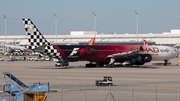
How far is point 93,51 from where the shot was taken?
60188 mm

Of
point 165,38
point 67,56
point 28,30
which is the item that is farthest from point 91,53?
point 165,38

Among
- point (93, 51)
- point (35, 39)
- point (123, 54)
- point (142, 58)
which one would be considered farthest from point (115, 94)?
point (93, 51)

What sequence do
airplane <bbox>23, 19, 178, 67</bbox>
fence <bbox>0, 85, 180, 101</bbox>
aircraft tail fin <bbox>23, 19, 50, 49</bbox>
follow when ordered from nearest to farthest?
1. fence <bbox>0, 85, 180, 101</bbox>
2. aircraft tail fin <bbox>23, 19, 50, 49</bbox>
3. airplane <bbox>23, 19, 178, 67</bbox>

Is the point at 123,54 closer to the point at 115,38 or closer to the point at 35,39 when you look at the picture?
the point at 35,39

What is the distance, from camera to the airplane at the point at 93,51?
183 feet

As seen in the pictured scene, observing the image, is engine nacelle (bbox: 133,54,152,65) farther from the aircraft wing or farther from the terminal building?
the terminal building

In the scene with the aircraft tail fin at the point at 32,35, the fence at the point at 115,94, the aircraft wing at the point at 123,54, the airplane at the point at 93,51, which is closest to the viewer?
the fence at the point at 115,94

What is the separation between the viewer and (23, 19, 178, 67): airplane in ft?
183

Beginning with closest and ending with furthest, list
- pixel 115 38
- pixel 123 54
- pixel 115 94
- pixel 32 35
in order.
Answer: pixel 115 94 → pixel 32 35 → pixel 123 54 → pixel 115 38

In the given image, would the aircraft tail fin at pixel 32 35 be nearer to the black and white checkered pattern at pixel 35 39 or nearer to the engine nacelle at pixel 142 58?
the black and white checkered pattern at pixel 35 39

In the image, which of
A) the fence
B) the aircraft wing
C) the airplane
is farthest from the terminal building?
the fence

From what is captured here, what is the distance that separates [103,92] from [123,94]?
2.01m

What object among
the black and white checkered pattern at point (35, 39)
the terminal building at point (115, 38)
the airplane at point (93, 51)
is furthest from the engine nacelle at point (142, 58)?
the terminal building at point (115, 38)

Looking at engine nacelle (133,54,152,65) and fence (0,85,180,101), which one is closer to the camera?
fence (0,85,180,101)
